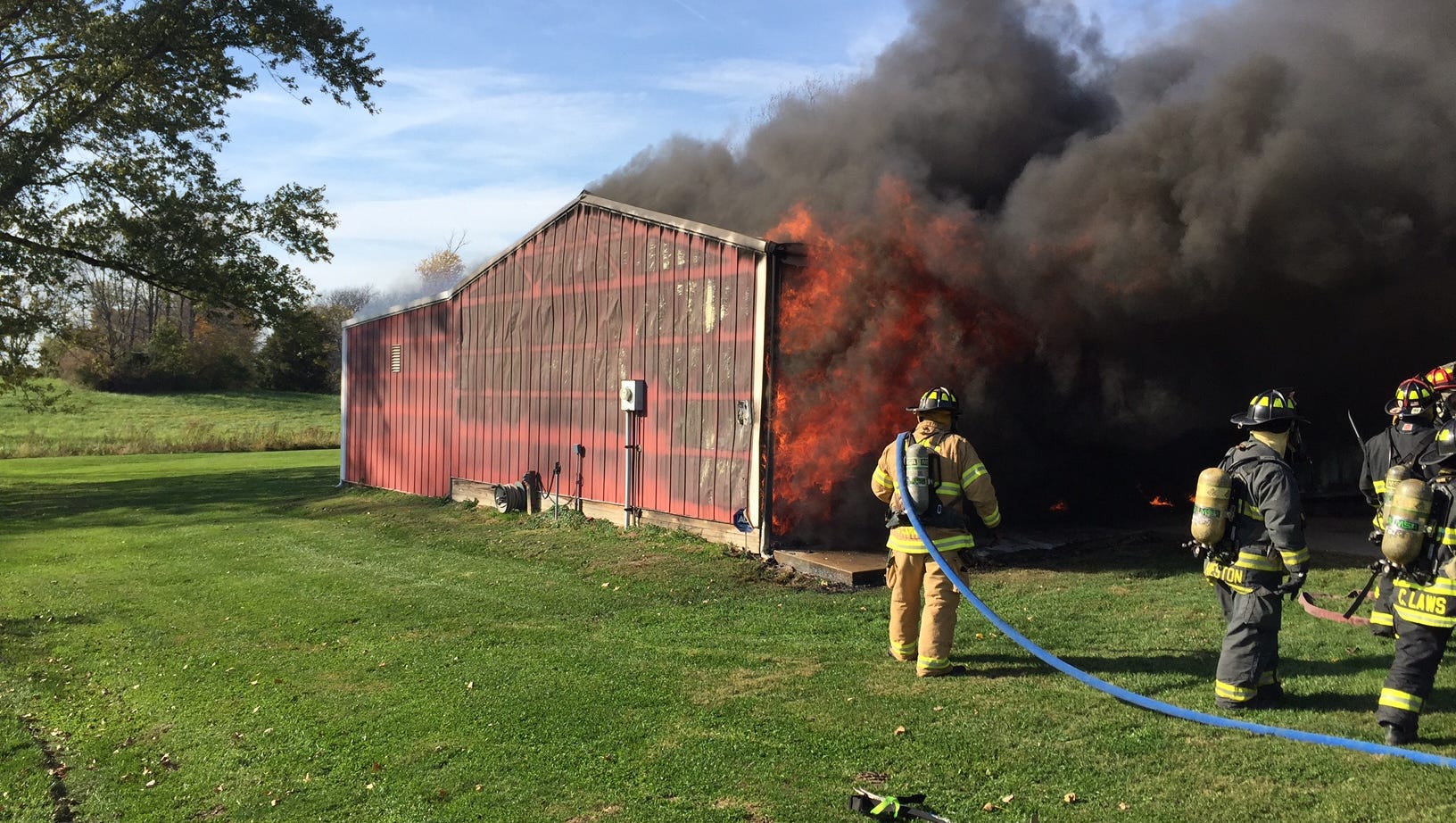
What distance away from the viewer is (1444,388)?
6109 millimetres

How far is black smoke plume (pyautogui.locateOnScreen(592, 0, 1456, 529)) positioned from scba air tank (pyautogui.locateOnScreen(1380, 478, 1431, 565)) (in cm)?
657

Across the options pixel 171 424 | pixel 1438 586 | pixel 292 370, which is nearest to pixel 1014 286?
pixel 1438 586

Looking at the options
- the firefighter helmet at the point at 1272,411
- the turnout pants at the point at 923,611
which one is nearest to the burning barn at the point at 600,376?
the turnout pants at the point at 923,611

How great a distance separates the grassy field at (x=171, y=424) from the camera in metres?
37.3

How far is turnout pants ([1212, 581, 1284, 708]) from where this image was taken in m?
5.33

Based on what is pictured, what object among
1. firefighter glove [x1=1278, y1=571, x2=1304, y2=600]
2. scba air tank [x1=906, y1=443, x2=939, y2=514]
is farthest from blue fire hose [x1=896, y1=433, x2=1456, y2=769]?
firefighter glove [x1=1278, y1=571, x2=1304, y2=600]

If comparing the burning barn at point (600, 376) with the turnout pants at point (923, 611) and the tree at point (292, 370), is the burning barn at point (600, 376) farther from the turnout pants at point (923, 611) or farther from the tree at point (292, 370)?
the tree at point (292, 370)

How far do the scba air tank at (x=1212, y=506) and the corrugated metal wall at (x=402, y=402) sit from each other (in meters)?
15.3

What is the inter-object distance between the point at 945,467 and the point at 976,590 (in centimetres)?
345

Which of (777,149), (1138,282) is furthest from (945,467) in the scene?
(777,149)

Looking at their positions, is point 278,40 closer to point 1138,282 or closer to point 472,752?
point 1138,282

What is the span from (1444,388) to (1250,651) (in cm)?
238

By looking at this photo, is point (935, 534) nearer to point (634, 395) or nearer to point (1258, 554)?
point (1258, 554)

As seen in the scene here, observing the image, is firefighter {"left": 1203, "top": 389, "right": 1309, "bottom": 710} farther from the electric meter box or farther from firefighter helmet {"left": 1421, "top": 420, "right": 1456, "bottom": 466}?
the electric meter box
